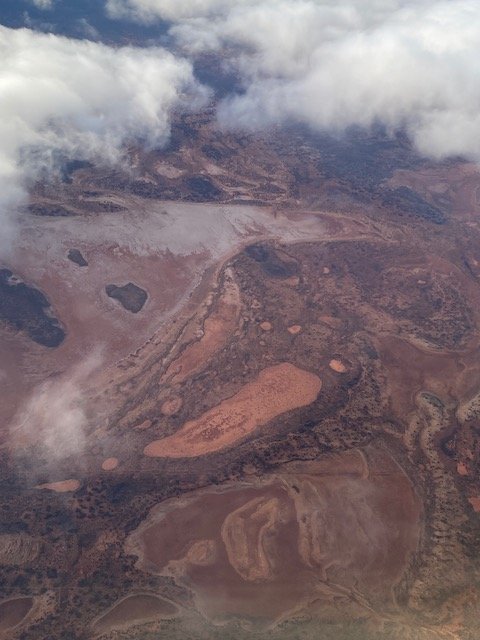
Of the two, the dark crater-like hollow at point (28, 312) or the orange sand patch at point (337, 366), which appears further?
the dark crater-like hollow at point (28, 312)

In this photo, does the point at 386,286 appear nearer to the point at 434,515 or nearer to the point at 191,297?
the point at 191,297

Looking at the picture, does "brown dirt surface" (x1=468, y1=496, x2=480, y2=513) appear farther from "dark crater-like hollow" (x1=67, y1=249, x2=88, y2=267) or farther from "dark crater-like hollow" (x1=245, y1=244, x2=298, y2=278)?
"dark crater-like hollow" (x1=67, y1=249, x2=88, y2=267)

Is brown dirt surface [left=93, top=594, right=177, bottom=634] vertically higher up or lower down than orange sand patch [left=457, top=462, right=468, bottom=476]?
lower down

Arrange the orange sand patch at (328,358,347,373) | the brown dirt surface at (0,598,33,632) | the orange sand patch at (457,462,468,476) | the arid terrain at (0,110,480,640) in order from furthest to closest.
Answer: the orange sand patch at (328,358,347,373) < the orange sand patch at (457,462,468,476) < the arid terrain at (0,110,480,640) < the brown dirt surface at (0,598,33,632)

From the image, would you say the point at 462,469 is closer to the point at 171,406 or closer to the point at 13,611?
the point at 171,406

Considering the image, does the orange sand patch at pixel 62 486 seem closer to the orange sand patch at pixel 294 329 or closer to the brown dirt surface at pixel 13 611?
the brown dirt surface at pixel 13 611

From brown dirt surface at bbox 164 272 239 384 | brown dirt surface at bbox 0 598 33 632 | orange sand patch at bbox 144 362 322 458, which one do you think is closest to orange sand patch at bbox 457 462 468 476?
orange sand patch at bbox 144 362 322 458

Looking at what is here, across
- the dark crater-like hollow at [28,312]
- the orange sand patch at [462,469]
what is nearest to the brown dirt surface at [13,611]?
the dark crater-like hollow at [28,312]
